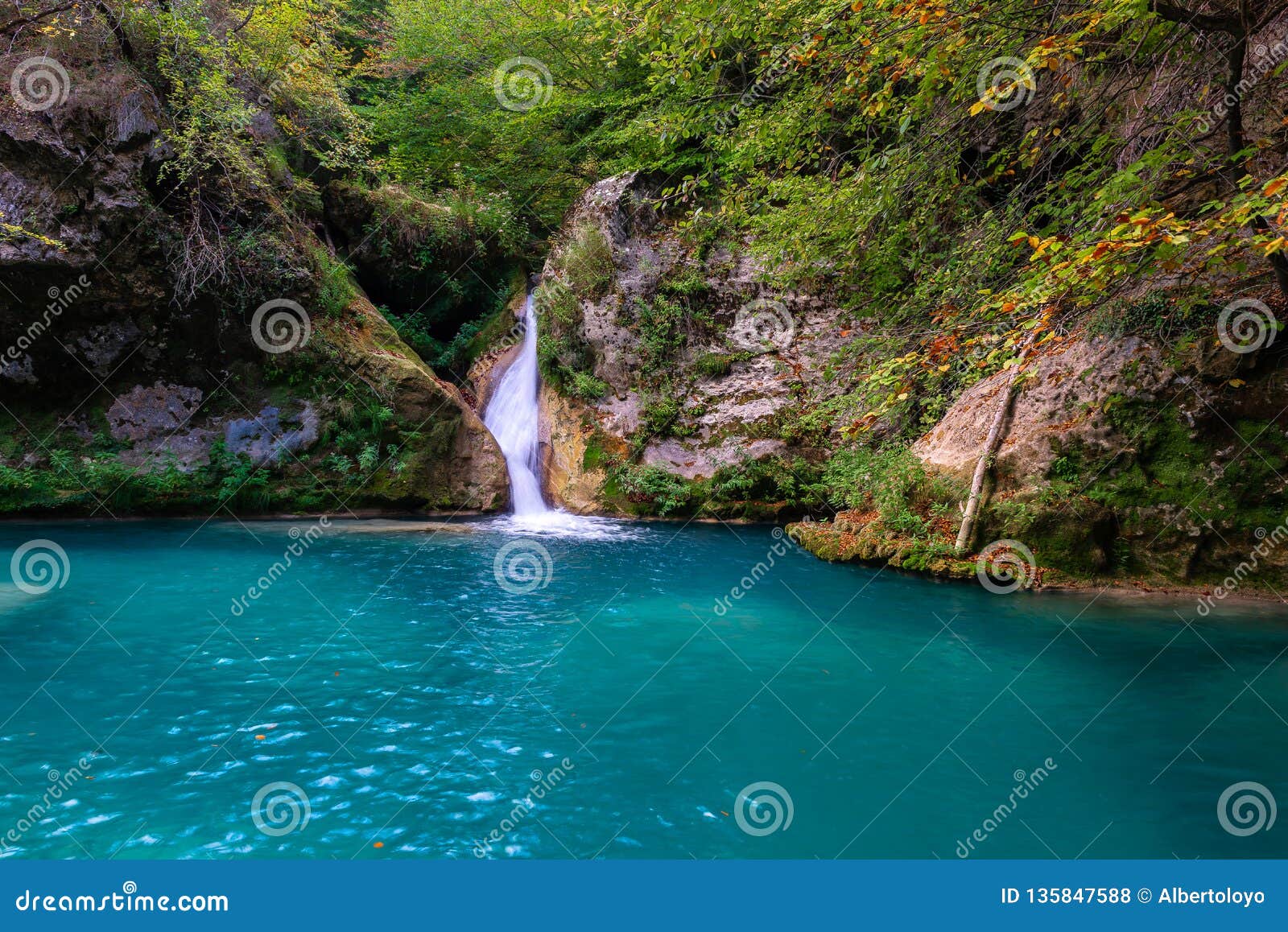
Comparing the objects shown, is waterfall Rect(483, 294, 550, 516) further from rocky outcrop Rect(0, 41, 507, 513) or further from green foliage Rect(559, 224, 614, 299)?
green foliage Rect(559, 224, 614, 299)

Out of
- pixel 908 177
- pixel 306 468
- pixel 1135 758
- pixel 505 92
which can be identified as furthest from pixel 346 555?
pixel 505 92

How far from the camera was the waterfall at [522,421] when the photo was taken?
1487cm

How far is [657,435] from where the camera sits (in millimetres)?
14867

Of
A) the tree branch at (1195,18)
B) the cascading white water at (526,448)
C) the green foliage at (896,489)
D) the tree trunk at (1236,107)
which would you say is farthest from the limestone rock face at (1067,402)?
the cascading white water at (526,448)

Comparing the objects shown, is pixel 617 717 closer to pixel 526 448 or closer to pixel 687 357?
pixel 526 448

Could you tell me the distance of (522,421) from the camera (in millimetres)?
16047

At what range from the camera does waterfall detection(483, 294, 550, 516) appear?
48.8ft

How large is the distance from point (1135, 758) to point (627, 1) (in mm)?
8551

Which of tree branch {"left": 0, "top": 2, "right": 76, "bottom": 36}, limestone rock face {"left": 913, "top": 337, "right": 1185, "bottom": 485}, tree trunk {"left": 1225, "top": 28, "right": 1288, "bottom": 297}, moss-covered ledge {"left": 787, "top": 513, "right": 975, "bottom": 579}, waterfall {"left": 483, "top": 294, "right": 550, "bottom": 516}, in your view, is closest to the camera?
tree trunk {"left": 1225, "top": 28, "right": 1288, "bottom": 297}

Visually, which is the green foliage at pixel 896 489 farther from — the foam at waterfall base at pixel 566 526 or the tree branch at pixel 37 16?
the tree branch at pixel 37 16

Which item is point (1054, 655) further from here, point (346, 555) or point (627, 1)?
point (346, 555)

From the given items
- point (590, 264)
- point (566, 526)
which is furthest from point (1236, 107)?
point (590, 264)

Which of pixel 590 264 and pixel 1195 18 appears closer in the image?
pixel 1195 18

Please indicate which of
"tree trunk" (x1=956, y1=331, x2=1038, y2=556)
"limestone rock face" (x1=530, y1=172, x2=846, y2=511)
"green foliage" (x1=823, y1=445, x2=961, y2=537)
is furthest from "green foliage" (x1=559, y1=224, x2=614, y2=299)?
"tree trunk" (x1=956, y1=331, x2=1038, y2=556)
